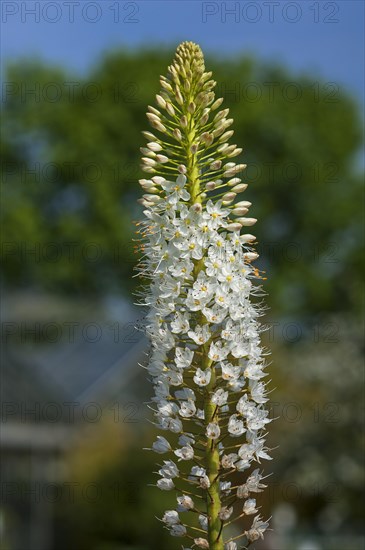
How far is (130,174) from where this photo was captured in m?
39.3

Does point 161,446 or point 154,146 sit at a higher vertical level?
point 154,146

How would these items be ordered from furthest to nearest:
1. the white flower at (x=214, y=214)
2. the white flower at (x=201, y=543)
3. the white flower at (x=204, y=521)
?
the white flower at (x=214, y=214), the white flower at (x=204, y=521), the white flower at (x=201, y=543)

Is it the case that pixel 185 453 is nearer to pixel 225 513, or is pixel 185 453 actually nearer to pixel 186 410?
pixel 186 410

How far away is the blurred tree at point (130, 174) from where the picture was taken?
39625mm

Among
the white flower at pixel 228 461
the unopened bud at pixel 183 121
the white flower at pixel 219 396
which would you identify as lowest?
the white flower at pixel 228 461

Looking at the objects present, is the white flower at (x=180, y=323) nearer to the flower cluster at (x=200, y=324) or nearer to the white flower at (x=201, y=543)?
the flower cluster at (x=200, y=324)

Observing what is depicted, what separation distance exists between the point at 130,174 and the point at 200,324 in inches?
1366

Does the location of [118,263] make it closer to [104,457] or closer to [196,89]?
[104,457]

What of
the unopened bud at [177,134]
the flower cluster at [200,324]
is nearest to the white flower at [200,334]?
the flower cluster at [200,324]

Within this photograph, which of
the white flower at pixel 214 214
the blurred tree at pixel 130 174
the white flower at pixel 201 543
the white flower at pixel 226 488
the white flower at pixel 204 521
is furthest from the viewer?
the blurred tree at pixel 130 174

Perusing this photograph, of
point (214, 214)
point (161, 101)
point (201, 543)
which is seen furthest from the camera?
point (161, 101)

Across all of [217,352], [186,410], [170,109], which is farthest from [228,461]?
[170,109]

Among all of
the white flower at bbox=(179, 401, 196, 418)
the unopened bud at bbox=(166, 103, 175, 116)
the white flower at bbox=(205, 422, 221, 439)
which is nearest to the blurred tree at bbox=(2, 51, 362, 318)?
the unopened bud at bbox=(166, 103, 175, 116)

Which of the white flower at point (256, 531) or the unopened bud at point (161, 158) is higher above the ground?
the unopened bud at point (161, 158)
